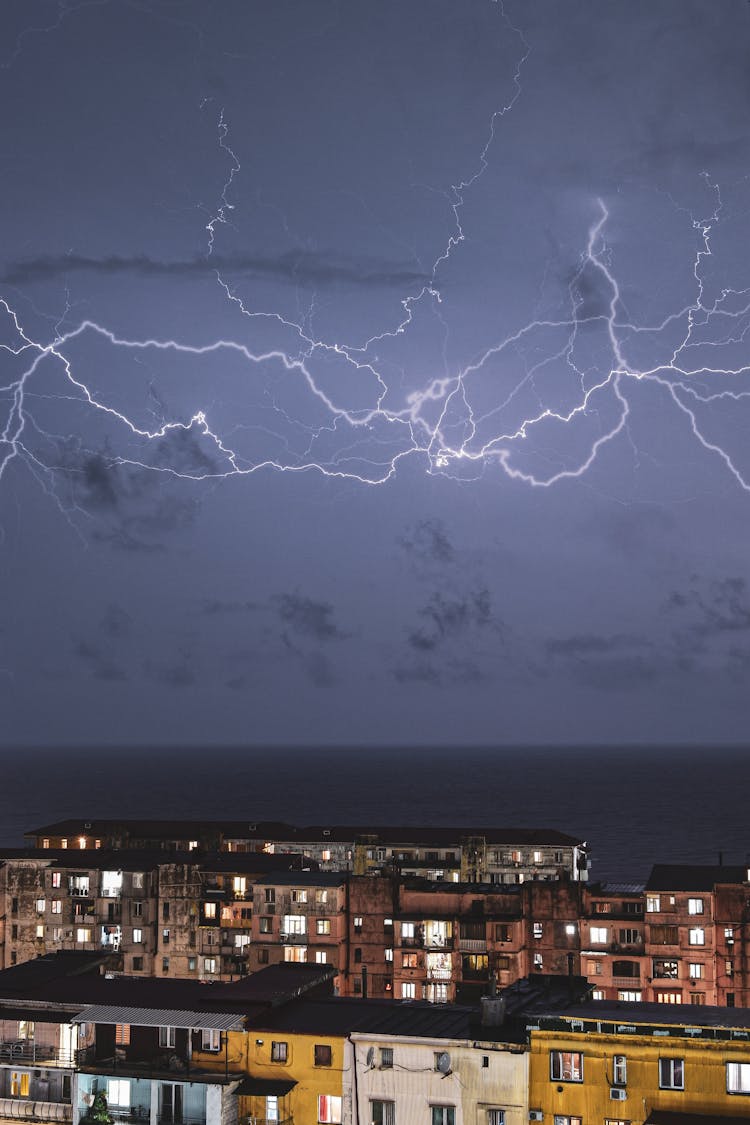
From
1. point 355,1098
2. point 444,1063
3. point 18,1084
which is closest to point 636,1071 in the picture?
point 444,1063

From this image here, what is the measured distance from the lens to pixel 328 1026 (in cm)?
3797

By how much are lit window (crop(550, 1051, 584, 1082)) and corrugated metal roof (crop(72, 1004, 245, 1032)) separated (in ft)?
27.7

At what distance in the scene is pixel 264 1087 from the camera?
37156 millimetres

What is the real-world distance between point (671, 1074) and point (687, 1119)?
1242 millimetres

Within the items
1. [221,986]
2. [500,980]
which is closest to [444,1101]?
[221,986]

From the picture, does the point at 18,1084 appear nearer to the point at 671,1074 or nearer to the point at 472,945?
the point at 671,1074

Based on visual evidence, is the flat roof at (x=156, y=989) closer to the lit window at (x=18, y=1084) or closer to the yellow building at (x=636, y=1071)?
the lit window at (x=18, y=1084)

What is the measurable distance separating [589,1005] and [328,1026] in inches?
295

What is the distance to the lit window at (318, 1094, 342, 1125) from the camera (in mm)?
37156

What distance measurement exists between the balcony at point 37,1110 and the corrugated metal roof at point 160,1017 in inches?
93.3

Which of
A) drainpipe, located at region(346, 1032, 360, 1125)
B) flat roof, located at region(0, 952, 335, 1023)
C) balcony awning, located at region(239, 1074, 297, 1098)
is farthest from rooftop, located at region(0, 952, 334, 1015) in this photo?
drainpipe, located at region(346, 1032, 360, 1125)

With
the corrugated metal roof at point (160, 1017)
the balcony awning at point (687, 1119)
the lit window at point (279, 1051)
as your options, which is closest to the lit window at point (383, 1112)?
the lit window at point (279, 1051)

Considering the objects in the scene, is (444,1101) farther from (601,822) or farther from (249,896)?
(601,822)

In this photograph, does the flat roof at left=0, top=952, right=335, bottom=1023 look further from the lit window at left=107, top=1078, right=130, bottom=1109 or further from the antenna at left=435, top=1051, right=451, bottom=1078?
the antenna at left=435, top=1051, right=451, bottom=1078
